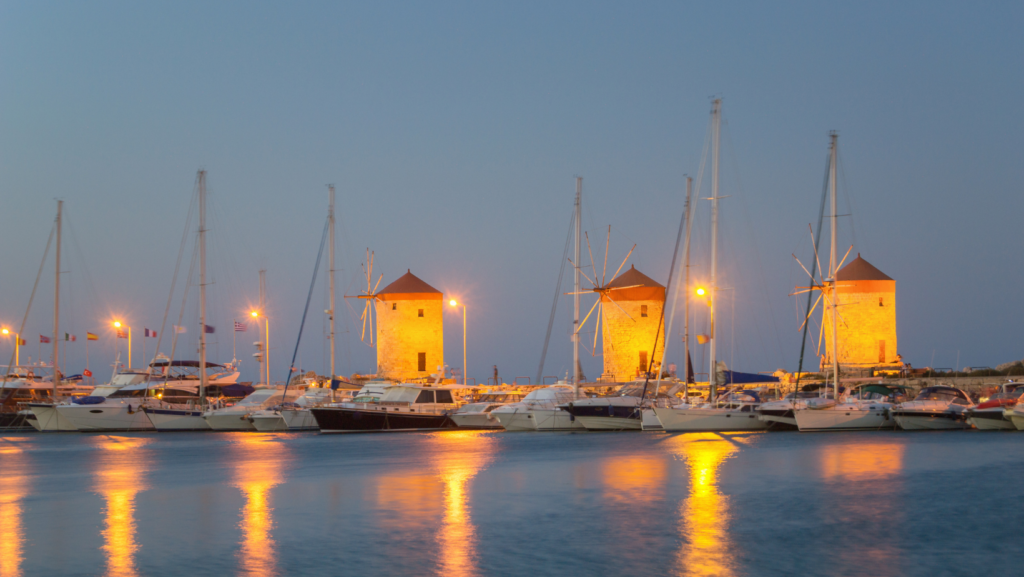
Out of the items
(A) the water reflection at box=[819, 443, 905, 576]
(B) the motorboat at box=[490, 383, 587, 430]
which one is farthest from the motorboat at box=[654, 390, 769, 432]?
(B) the motorboat at box=[490, 383, 587, 430]

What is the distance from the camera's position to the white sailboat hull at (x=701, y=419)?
2833 centimetres

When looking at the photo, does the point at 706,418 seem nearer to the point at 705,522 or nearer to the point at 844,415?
the point at 844,415

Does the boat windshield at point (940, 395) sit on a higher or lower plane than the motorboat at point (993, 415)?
higher

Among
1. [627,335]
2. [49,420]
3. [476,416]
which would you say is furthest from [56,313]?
[627,335]

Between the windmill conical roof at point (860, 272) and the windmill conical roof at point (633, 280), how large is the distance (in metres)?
9.47

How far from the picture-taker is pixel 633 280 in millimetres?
53312

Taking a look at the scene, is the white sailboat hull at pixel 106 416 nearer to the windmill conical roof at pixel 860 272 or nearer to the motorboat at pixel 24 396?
the motorboat at pixel 24 396

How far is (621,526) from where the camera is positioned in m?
12.8

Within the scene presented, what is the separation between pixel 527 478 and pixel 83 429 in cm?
2360

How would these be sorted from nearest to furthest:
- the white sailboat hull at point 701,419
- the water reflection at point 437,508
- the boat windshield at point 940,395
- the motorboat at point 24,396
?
1. the water reflection at point 437,508
2. the white sailboat hull at point 701,419
3. the boat windshield at point 940,395
4. the motorboat at point 24,396

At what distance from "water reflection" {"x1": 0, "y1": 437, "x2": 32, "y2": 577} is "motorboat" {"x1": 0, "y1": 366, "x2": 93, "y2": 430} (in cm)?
1183

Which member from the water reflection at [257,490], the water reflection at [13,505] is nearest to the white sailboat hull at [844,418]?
the water reflection at [257,490]

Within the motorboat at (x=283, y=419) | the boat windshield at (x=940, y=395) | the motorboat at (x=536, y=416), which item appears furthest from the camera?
the motorboat at (x=283, y=419)

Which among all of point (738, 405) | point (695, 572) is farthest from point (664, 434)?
point (695, 572)
